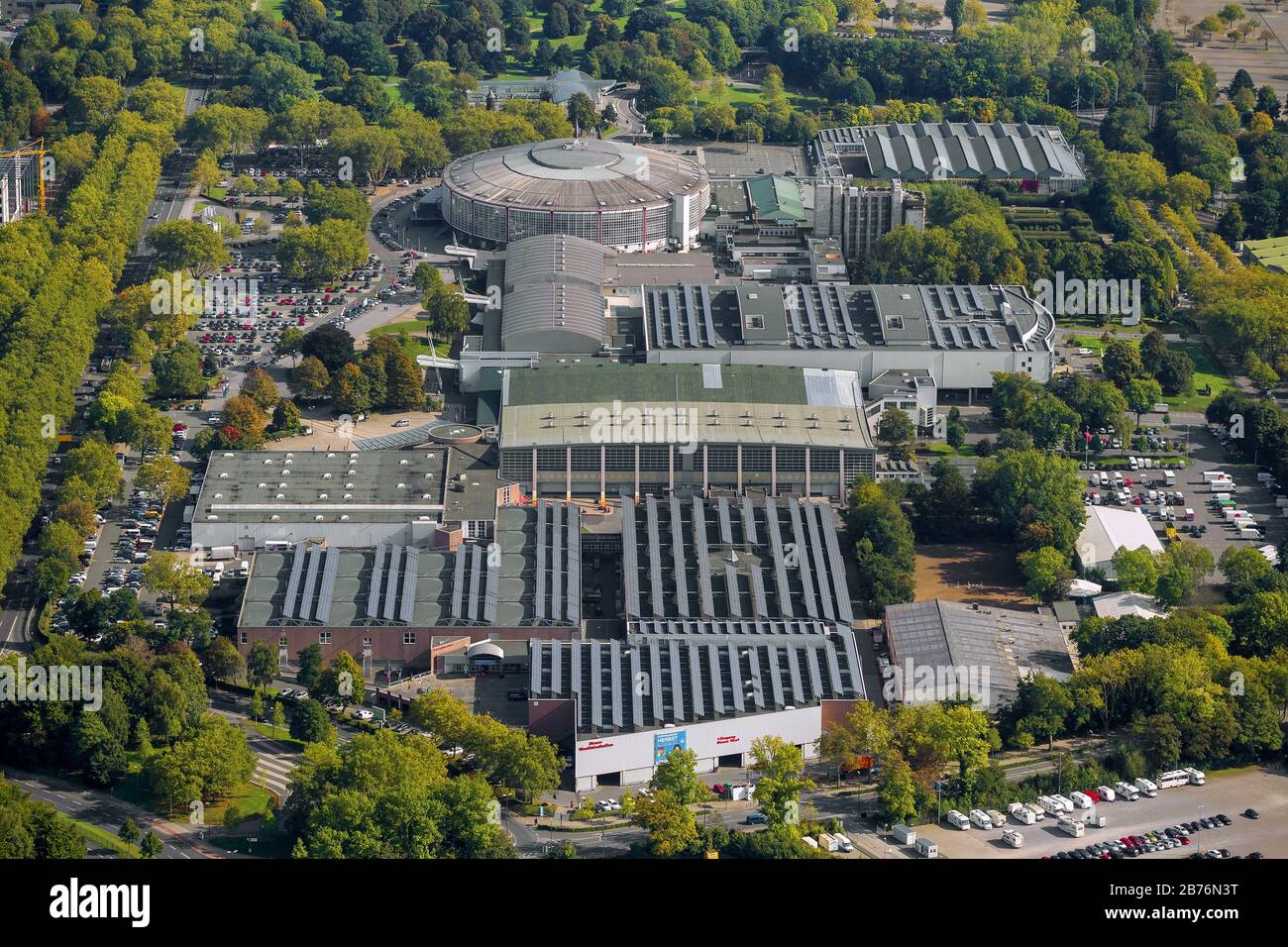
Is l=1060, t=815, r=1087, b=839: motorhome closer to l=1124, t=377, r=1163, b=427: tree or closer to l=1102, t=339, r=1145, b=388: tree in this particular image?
l=1124, t=377, r=1163, b=427: tree

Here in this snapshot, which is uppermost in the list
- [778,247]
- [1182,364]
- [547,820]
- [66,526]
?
[778,247]

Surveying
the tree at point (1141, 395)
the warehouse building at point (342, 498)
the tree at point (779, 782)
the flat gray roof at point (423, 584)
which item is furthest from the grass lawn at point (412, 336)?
the tree at point (779, 782)

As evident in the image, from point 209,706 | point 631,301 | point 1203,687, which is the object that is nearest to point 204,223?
point 631,301

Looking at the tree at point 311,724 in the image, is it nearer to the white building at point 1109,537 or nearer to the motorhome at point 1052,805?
the motorhome at point 1052,805

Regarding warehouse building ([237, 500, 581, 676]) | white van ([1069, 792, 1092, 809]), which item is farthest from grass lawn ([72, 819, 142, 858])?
white van ([1069, 792, 1092, 809])

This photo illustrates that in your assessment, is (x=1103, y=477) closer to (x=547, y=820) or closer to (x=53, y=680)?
(x=547, y=820)

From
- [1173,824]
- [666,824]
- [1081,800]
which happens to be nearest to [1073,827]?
[1081,800]

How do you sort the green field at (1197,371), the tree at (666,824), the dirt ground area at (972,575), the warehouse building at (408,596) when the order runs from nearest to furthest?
the tree at (666,824)
the warehouse building at (408,596)
the dirt ground area at (972,575)
the green field at (1197,371)
